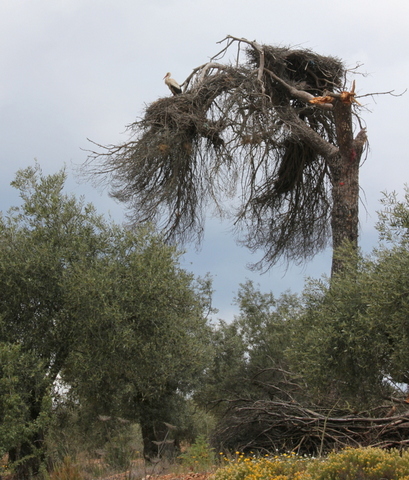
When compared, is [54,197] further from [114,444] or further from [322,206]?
[322,206]

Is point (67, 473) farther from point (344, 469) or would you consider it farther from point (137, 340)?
point (344, 469)

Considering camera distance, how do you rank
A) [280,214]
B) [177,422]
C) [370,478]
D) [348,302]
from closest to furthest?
[370,478] → [348,302] → [177,422] → [280,214]

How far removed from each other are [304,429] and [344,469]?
5.59m

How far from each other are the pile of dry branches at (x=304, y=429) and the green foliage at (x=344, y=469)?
333 cm

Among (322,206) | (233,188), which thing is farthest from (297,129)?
(322,206)

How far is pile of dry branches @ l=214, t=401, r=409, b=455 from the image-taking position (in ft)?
38.2

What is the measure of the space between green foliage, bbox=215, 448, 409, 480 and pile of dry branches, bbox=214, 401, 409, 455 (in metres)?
3.33

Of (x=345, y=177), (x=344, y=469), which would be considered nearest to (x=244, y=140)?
(x=345, y=177)

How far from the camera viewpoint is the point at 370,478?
707 centimetres

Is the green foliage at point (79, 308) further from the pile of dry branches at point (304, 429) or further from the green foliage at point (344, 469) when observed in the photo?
the green foliage at point (344, 469)

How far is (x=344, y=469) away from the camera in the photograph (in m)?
7.25

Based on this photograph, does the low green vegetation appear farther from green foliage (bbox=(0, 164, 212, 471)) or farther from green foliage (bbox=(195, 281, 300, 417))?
green foliage (bbox=(195, 281, 300, 417))

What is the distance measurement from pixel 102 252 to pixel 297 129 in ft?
25.8

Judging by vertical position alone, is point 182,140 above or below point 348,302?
above
